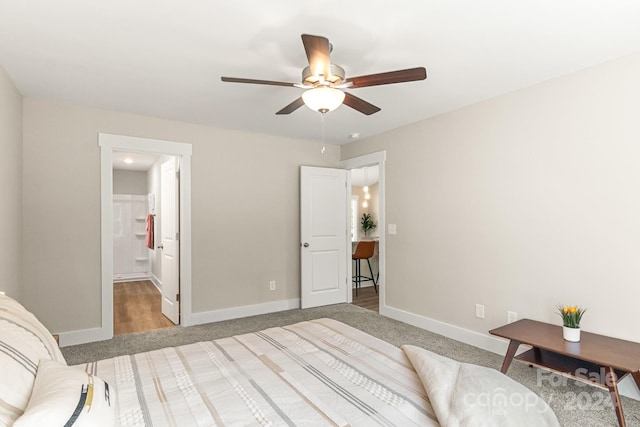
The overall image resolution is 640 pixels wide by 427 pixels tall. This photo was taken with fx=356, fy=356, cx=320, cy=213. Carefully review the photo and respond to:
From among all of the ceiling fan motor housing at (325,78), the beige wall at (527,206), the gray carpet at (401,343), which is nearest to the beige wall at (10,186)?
the gray carpet at (401,343)

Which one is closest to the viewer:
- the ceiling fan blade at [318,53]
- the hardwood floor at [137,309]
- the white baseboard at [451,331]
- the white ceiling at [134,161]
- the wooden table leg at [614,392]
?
the ceiling fan blade at [318,53]

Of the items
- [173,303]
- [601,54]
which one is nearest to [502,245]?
[601,54]

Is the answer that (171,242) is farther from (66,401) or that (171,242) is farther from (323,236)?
(66,401)

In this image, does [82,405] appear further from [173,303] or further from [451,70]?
[173,303]

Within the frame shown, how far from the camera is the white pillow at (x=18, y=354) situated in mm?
942

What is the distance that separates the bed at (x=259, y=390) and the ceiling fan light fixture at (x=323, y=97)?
55.8 inches

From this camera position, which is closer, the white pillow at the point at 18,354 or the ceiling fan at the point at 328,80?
the white pillow at the point at 18,354

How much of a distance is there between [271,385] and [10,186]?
9.53ft

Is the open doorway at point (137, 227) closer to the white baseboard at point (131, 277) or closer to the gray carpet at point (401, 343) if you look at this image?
the white baseboard at point (131, 277)

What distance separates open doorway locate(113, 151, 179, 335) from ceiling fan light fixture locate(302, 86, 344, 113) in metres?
4.61

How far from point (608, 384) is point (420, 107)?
2.62m

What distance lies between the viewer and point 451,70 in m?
2.69

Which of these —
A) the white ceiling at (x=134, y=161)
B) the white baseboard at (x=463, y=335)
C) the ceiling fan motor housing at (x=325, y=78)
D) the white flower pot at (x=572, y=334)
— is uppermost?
the white ceiling at (x=134, y=161)

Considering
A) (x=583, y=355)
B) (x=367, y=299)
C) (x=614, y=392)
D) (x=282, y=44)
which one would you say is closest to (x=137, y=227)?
(x=367, y=299)
